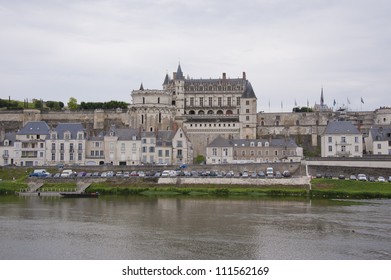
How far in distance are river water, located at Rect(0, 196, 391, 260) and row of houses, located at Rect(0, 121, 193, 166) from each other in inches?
701

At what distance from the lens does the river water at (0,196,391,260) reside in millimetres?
21859

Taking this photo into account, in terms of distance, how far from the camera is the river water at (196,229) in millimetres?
21859

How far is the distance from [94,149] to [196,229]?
1269 inches

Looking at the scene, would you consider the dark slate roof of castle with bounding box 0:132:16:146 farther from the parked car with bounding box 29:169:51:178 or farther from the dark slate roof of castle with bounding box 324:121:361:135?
the dark slate roof of castle with bounding box 324:121:361:135

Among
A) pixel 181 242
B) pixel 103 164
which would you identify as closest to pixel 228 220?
pixel 181 242

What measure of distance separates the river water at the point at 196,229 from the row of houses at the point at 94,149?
17.8 m

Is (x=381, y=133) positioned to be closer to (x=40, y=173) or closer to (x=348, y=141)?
(x=348, y=141)

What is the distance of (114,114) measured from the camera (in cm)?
→ 7375

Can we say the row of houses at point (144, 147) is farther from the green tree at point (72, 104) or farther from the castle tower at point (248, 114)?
the green tree at point (72, 104)

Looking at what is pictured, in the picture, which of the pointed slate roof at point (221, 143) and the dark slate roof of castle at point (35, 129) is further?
the dark slate roof of castle at point (35, 129)

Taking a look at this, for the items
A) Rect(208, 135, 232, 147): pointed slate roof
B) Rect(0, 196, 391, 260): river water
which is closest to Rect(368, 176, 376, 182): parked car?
Rect(0, 196, 391, 260): river water

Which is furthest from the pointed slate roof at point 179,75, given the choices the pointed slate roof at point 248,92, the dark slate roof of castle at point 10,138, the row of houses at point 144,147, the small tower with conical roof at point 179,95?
the dark slate roof of castle at point 10,138

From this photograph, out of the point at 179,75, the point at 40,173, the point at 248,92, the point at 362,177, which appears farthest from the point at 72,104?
the point at 362,177

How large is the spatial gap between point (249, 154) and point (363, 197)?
18.3 m
